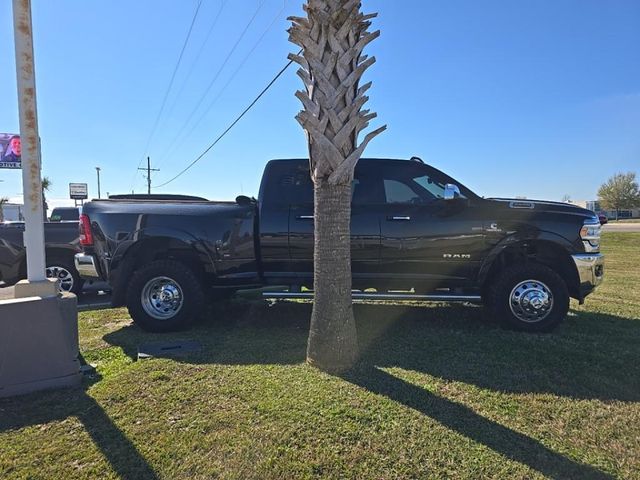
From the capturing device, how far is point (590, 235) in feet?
18.3

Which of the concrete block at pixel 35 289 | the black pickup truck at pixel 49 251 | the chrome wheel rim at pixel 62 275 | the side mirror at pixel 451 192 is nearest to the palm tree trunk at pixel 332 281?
the side mirror at pixel 451 192

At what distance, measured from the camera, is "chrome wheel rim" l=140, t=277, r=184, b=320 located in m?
5.66

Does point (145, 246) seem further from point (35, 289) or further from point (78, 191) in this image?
point (78, 191)

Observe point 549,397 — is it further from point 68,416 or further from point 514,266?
point 68,416

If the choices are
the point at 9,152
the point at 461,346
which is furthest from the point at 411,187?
the point at 9,152

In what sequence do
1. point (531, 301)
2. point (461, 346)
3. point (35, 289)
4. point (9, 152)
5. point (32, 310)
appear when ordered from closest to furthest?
1. point (32, 310)
2. point (35, 289)
3. point (461, 346)
4. point (531, 301)
5. point (9, 152)

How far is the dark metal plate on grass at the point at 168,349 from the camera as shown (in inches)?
185

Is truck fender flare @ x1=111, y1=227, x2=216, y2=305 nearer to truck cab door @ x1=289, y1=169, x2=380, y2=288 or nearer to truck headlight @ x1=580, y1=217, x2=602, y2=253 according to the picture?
truck cab door @ x1=289, y1=169, x2=380, y2=288

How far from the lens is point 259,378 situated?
398 cm

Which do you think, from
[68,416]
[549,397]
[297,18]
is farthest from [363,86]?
[68,416]

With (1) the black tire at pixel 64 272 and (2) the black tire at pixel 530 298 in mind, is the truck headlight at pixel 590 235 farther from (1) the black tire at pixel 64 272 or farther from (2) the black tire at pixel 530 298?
(1) the black tire at pixel 64 272

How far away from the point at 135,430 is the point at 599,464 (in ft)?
9.49

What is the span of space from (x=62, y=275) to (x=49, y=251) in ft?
1.56

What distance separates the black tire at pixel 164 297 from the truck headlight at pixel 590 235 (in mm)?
4591
